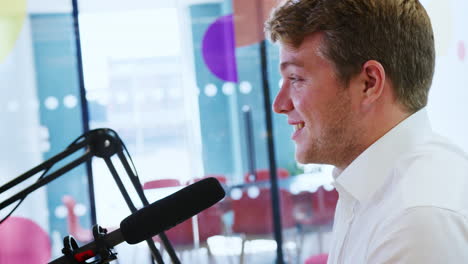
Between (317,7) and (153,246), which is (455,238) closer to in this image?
(317,7)

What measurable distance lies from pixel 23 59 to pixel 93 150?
268 cm

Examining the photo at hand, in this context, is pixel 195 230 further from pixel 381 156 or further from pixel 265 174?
pixel 381 156

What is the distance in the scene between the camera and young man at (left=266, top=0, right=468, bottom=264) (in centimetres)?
92

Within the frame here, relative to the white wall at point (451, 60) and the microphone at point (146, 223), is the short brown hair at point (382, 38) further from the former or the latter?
the white wall at point (451, 60)

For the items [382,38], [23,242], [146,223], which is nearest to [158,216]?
[146,223]

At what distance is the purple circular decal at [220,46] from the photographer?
3684mm

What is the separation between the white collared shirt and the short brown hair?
8 centimetres

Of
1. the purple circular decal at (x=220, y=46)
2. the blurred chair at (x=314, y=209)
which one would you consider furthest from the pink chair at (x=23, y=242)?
the blurred chair at (x=314, y=209)

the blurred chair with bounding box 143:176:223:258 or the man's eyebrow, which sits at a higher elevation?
the man's eyebrow

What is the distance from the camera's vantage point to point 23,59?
3.54 meters

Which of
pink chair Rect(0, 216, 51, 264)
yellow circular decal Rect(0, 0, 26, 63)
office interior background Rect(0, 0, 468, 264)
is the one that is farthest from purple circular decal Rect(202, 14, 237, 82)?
pink chair Rect(0, 216, 51, 264)

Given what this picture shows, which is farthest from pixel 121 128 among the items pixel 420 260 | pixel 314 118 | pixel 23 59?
pixel 420 260

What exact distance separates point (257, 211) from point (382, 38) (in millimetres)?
2877

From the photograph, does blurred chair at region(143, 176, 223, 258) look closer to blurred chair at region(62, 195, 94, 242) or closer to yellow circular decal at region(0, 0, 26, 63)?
blurred chair at region(62, 195, 94, 242)
